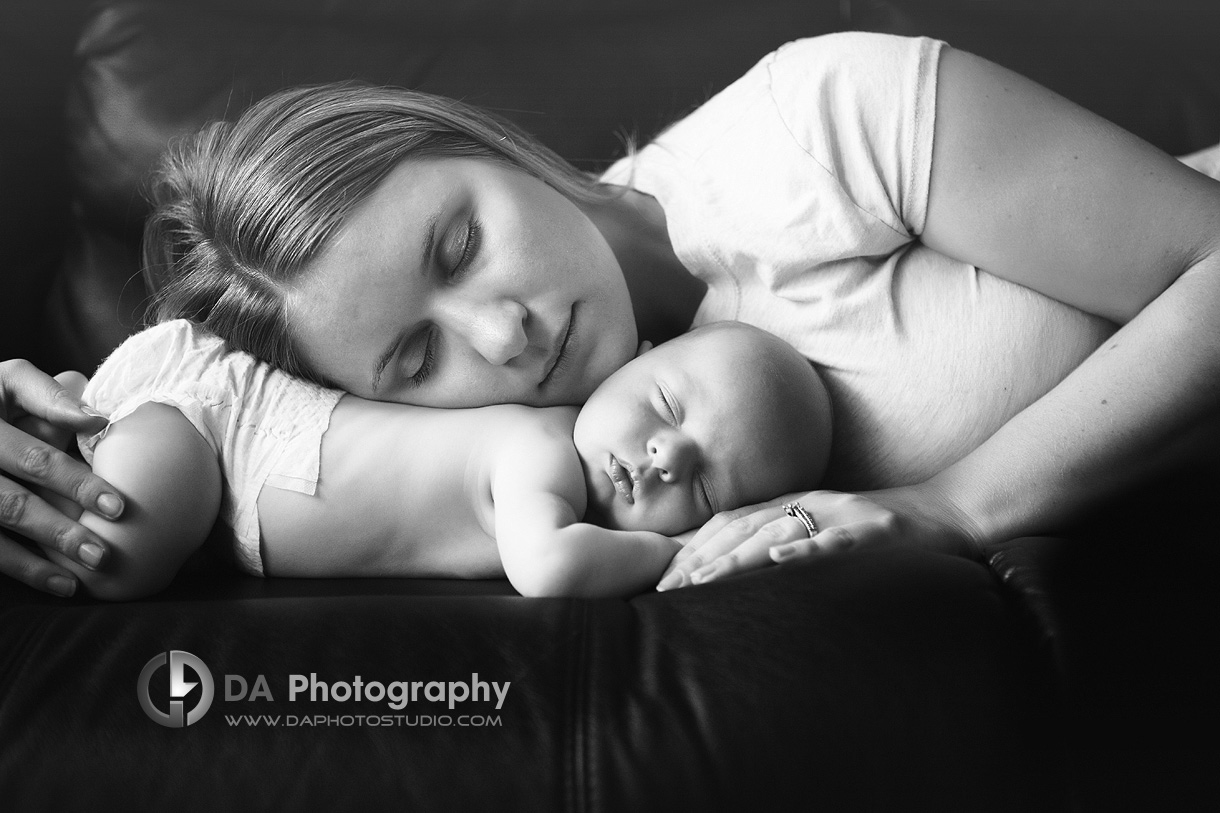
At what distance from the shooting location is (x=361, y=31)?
158cm

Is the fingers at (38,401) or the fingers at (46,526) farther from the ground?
the fingers at (38,401)

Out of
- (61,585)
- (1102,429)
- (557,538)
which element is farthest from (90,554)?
(1102,429)

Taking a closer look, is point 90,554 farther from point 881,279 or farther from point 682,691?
point 881,279

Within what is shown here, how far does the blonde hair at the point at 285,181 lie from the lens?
101cm

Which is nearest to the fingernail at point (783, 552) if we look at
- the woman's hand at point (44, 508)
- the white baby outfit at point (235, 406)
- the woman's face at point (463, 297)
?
the woman's face at point (463, 297)

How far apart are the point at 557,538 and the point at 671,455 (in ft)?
0.49

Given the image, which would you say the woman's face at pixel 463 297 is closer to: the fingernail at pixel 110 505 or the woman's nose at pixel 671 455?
the woman's nose at pixel 671 455

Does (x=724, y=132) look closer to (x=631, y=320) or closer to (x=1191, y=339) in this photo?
(x=631, y=320)

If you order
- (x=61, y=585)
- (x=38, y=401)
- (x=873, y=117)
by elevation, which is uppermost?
(x=873, y=117)

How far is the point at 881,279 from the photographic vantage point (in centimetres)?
106

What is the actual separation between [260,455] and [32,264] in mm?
783

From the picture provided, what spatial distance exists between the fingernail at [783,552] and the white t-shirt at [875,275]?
11.8 inches

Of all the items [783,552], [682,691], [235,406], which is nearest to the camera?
[682,691]

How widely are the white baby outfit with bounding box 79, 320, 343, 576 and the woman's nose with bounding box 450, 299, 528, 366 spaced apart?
160 millimetres
